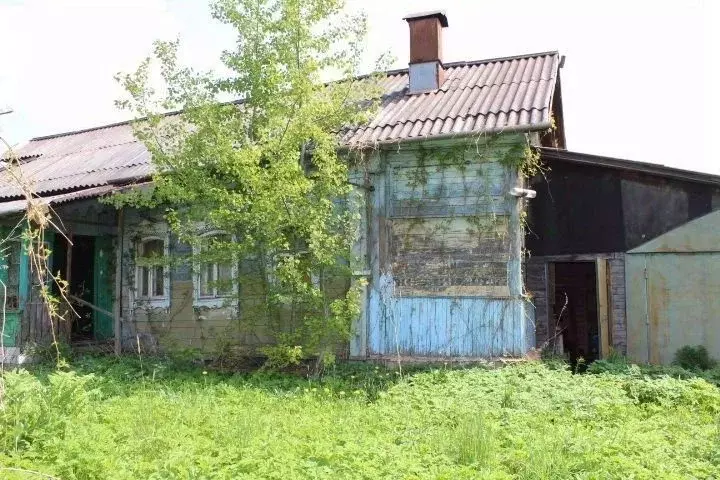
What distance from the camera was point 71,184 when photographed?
12.4 m

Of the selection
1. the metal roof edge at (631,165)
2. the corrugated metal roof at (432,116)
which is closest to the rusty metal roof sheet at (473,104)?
the corrugated metal roof at (432,116)

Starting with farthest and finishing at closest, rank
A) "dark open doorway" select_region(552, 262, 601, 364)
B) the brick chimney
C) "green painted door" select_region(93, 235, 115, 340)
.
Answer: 1. "dark open doorway" select_region(552, 262, 601, 364)
2. "green painted door" select_region(93, 235, 115, 340)
3. the brick chimney

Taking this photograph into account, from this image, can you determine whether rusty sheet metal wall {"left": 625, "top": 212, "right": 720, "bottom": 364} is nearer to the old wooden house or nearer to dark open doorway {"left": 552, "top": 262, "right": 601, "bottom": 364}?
the old wooden house

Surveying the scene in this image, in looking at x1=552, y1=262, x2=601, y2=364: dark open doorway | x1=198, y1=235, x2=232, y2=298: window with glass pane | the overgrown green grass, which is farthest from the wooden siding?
x1=198, y1=235, x2=232, y2=298: window with glass pane

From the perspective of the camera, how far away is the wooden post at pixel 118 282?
1097cm

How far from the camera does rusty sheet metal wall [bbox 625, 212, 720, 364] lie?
9.53 meters

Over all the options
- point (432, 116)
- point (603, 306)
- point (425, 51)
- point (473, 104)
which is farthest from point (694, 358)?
point (425, 51)

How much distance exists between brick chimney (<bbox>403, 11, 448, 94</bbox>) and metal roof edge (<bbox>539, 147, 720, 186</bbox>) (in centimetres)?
254

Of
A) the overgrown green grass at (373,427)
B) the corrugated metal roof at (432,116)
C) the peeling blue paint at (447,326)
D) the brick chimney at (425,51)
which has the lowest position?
the overgrown green grass at (373,427)

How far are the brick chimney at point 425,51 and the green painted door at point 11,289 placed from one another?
7.91 meters

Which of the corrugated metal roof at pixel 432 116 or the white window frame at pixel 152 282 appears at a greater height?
the corrugated metal roof at pixel 432 116

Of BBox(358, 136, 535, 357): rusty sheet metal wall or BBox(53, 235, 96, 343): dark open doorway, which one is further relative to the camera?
BBox(53, 235, 96, 343): dark open doorway

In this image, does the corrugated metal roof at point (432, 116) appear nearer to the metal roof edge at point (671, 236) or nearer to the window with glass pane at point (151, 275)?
the window with glass pane at point (151, 275)

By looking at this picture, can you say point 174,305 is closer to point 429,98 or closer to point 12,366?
point 12,366
